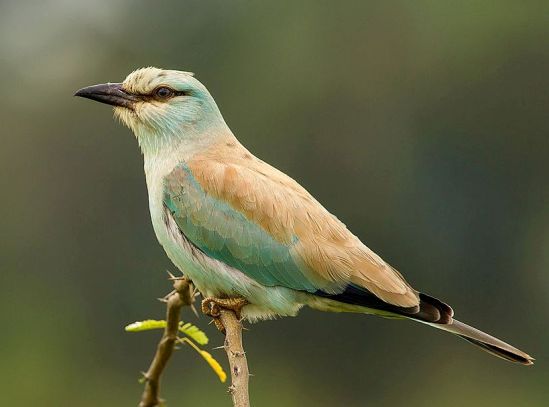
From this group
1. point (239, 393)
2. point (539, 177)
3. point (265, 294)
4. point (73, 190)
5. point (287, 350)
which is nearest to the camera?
point (239, 393)

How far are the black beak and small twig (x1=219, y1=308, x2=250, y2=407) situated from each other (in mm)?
909

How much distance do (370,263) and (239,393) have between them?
111 cm

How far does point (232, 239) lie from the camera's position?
4562mm

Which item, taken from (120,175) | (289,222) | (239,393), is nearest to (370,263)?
(289,222)

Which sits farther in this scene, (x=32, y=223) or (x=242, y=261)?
(x=32, y=223)

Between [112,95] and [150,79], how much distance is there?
0.13 metres

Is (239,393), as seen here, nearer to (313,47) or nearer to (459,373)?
(459,373)

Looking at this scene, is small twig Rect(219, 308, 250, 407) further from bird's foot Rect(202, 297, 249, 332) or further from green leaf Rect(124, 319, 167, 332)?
green leaf Rect(124, 319, 167, 332)

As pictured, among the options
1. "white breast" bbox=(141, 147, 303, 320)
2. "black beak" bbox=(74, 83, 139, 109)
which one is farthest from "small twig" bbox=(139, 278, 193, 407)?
"black beak" bbox=(74, 83, 139, 109)

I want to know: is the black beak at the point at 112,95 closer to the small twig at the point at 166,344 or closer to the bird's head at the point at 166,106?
the bird's head at the point at 166,106

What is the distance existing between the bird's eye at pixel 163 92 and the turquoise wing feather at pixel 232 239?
33 centimetres

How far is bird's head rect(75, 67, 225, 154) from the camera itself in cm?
475

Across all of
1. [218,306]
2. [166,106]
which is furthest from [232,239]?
[166,106]

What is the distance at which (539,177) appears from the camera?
19.5 meters
